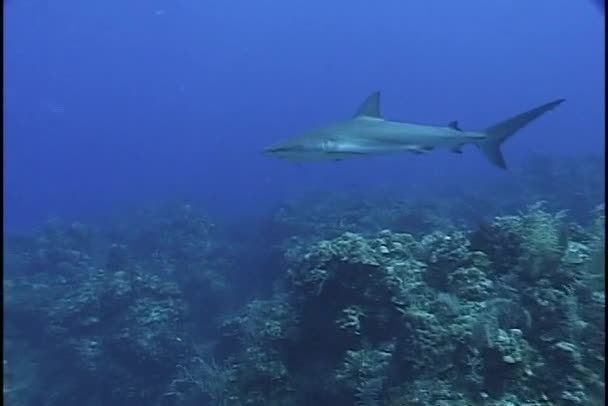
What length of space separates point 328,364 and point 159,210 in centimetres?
2016

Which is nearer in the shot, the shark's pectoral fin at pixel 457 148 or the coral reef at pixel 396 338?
the coral reef at pixel 396 338

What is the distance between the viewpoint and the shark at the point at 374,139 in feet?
26.8

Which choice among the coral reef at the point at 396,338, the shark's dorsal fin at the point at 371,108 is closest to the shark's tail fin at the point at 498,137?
the coral reef at the point at 396,338

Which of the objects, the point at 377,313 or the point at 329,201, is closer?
the point at 377,313

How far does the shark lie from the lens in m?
8.17

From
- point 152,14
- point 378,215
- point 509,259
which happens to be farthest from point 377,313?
point 152,14

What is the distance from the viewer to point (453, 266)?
6.66 m

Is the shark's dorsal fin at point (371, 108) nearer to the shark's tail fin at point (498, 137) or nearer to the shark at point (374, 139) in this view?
the shark at point (374, 139)

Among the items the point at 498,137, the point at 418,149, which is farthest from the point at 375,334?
the point at 498,137

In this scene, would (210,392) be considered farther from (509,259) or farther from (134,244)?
(134,244)

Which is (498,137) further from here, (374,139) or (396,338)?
(396,338)

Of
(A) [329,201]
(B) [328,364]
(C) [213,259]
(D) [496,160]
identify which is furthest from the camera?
(A) [329,201]

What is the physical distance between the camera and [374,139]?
836 cm

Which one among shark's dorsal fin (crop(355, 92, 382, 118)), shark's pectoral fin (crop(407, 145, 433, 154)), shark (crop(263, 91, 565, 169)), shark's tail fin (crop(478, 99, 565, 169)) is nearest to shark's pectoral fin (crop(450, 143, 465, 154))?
shark (crop(263, 91, 565, 169))
